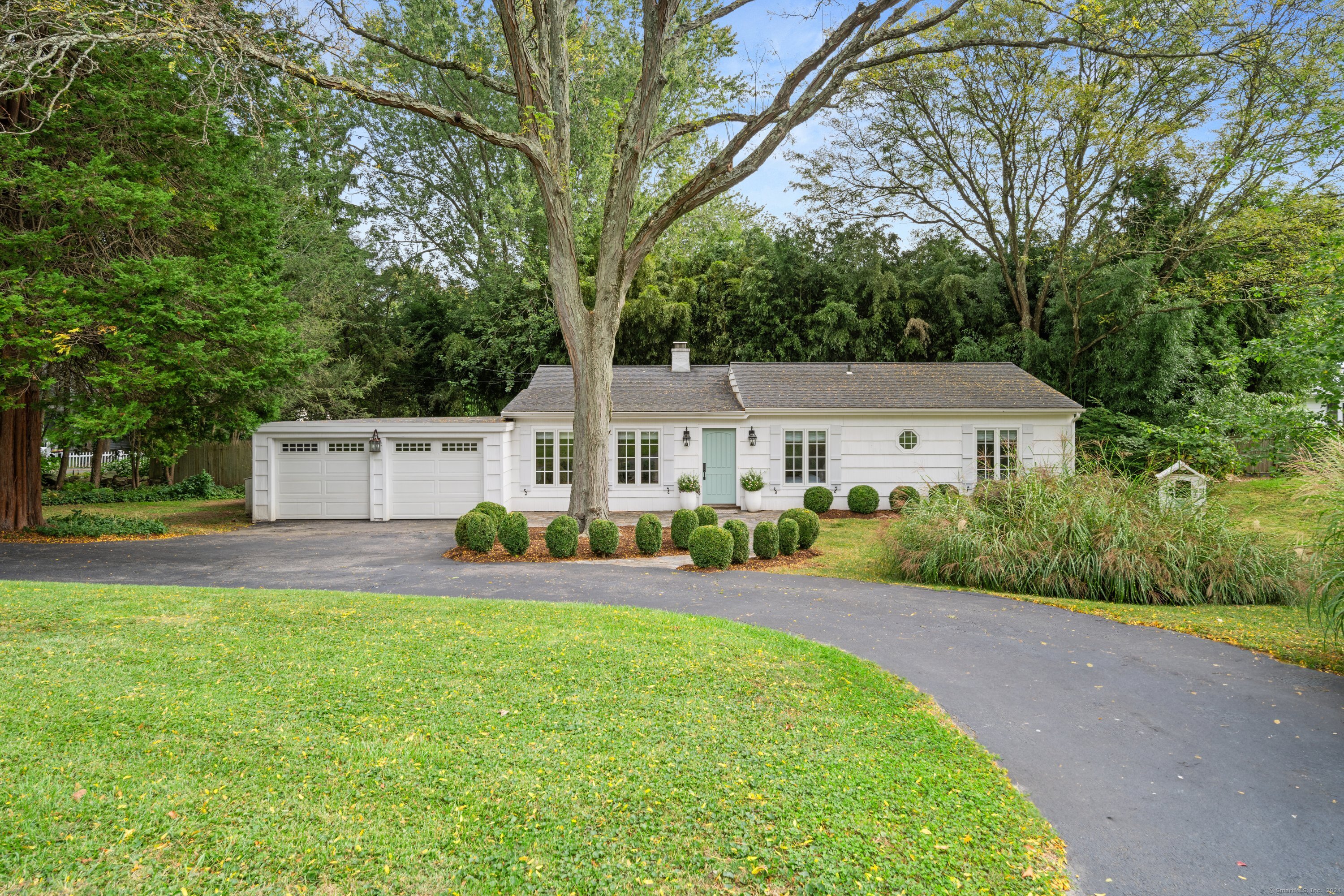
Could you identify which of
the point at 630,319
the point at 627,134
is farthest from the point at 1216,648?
the point at 630,319

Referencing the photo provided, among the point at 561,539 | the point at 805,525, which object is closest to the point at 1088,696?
the point at 805,525

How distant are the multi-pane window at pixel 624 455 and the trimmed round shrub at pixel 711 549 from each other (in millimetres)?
7361

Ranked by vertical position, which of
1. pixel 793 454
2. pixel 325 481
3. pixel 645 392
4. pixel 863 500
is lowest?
pixel 863 500

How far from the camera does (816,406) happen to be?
16797mm

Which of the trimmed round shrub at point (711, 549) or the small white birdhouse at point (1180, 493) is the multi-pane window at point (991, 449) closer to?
the small white birdhouse at point (1180, 493)

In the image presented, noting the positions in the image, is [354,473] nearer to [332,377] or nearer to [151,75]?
[332,377]

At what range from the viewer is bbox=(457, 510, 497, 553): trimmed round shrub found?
35.0 ft

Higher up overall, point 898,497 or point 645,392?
point 645,392

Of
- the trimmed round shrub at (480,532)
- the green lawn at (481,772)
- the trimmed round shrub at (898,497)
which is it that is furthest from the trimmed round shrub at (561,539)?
the trimmed round shrub at (898,497)

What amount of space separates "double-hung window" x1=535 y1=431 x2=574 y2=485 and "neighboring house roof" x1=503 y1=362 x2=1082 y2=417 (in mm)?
708

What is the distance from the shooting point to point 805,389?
58.4ft

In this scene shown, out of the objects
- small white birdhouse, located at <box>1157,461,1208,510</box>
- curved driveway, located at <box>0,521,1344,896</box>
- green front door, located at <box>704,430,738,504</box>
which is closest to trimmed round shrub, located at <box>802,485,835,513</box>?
green front door, located at <box>704,430,738,504</box>

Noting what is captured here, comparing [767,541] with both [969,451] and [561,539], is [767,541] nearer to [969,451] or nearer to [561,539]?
[561,539]

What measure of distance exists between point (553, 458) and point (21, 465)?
987 cm
